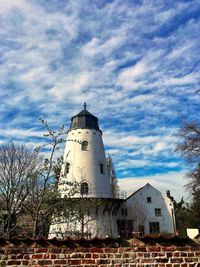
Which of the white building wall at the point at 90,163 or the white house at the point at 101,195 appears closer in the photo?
the white house at the point at 101,195

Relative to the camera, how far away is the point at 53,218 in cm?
1265

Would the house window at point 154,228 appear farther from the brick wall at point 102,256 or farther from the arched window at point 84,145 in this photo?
the brick wall at point 102,256

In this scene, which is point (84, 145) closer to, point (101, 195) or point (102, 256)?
point (101, 195)

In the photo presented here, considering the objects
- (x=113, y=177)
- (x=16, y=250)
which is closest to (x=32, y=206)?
(x=16, y=250)

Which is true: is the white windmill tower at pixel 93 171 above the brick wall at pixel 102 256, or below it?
above

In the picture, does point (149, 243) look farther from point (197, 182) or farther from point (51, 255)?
point (197, 182)

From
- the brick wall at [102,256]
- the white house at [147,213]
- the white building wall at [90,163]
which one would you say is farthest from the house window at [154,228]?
the brick wall at [102,256]

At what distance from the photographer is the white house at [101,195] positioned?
24875 mm

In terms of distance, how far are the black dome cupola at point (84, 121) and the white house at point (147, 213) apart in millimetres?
8590

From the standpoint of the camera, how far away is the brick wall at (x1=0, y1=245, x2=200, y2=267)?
4770mm

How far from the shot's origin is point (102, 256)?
4852 millimetres

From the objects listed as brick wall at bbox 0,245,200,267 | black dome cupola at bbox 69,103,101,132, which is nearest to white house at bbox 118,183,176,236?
black dome cupola at bbox 69,103,101,132

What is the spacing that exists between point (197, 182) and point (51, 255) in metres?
16.1

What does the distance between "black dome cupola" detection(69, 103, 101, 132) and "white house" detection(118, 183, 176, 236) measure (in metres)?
8.59
